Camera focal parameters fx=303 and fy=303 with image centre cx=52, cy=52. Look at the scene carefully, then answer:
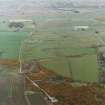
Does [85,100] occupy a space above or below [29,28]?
below

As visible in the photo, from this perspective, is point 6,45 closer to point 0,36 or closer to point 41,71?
point 0,36

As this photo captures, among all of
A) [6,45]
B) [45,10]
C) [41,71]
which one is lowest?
[41,71]

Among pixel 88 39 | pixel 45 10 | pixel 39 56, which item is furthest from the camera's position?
pixel 45 10

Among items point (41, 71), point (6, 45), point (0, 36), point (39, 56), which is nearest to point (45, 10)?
point (0, 36)

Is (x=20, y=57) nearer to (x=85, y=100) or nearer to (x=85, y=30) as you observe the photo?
(x=85, y=100)

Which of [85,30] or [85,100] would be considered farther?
[85,30]

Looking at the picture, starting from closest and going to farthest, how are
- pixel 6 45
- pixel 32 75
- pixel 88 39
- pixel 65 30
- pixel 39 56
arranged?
pixel 32 75 → pixel 39 56 → pixel 6 45 → pixel 88 39 → pixel 65 30
